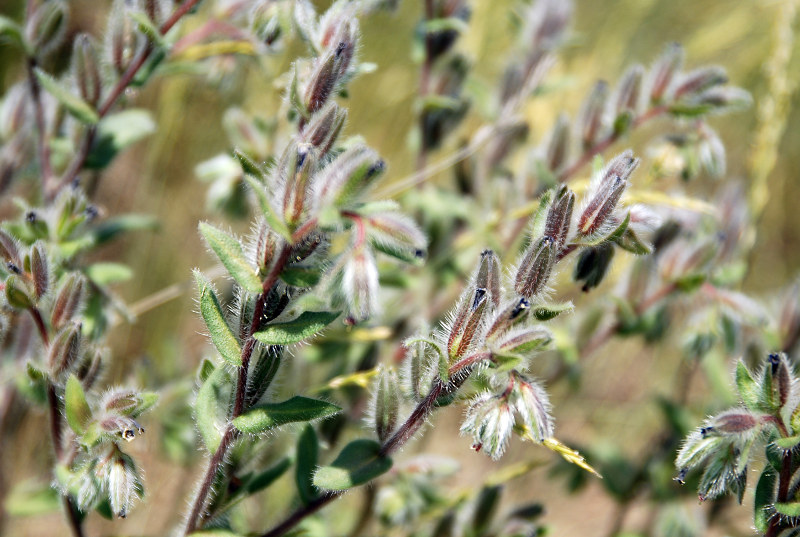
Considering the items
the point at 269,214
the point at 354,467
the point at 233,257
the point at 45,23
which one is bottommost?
the point at 354,467

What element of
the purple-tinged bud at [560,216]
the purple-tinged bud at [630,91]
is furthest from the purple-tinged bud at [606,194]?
the purple-tinged bud at [630,91]

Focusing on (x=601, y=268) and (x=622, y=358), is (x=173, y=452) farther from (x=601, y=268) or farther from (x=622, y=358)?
(x=622, y=358)

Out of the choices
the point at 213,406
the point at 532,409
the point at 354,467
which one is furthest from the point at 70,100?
the point at 532,409

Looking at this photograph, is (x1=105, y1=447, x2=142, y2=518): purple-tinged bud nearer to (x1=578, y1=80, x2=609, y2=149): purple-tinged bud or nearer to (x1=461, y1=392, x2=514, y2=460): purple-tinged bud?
(x1=461, y1=392, x2=514, y2=460): purple-tinged bud

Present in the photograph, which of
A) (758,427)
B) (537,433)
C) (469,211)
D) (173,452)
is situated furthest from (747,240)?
(173,452)

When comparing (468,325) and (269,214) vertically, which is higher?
(269,214)

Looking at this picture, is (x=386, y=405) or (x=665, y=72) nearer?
(x=386, y=405)

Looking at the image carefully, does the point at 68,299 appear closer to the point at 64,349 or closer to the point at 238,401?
the point at 64,349

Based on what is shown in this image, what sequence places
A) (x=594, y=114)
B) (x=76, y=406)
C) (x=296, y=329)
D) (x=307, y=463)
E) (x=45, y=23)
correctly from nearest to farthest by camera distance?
(x=296, y=329), (x=76, y=406), (x=307, y=463), (x=45, y=23), (x=594, y=114)
